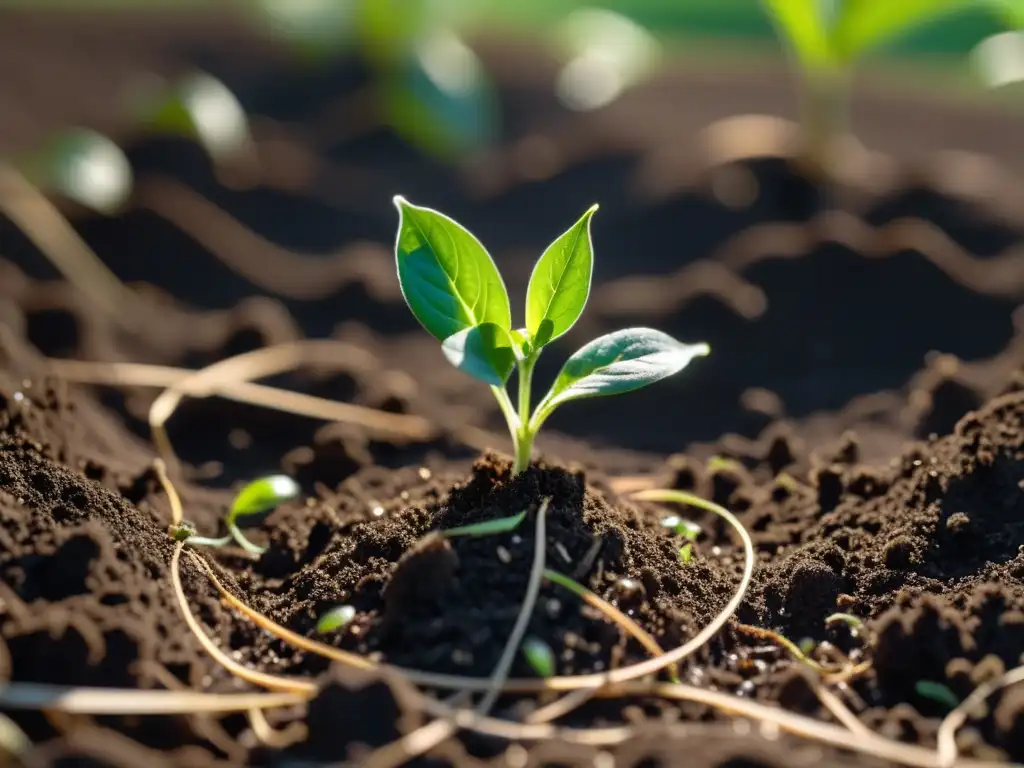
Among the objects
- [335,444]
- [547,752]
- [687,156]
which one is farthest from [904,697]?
[687,156]

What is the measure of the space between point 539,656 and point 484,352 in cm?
35

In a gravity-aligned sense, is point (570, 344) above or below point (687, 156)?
below

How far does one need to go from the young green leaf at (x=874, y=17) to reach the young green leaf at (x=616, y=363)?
1726 mm

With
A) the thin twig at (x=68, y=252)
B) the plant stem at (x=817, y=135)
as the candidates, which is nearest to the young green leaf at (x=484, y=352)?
the thin twig at (x=68, y=252)

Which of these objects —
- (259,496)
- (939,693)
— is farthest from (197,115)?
(939,693)

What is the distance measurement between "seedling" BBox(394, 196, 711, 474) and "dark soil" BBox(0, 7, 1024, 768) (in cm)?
13

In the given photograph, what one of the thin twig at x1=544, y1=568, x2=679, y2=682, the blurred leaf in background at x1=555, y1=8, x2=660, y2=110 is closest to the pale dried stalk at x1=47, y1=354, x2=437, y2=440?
the thin twig at x1=544, y1=568, x2=679, y2=682

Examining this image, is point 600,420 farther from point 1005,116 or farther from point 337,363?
point 1005,116

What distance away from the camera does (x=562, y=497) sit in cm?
145

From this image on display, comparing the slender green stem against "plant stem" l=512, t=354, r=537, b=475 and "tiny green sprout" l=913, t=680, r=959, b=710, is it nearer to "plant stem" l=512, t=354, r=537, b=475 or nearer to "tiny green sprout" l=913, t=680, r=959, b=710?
"plant stem" l=512, t=354, r=537, b=475

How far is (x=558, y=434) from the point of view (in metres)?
2.32

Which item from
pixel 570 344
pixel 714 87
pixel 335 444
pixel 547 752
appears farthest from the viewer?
pixel 714 87

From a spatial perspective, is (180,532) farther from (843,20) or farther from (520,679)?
(843,20)

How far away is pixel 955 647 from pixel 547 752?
1.54 ft
